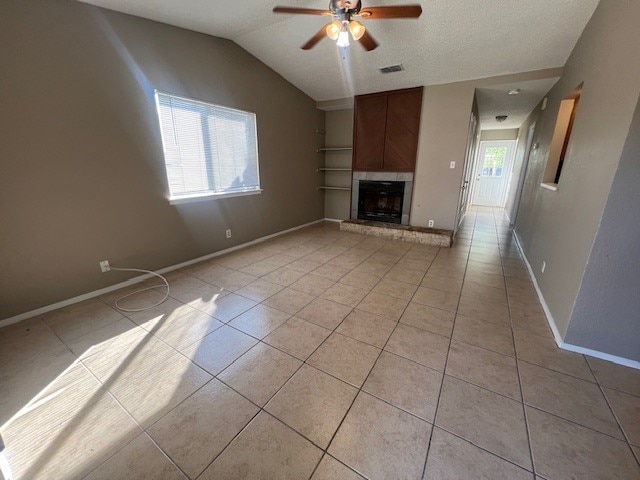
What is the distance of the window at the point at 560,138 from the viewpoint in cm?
302

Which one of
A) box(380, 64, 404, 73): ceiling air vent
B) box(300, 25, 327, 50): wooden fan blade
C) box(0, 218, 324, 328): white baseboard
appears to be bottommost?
box(0, 218, 324, 328): white baseboard

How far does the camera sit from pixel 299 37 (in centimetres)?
328

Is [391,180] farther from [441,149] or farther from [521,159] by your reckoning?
[521,159]

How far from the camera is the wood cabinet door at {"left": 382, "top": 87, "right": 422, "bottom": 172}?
4402 mm

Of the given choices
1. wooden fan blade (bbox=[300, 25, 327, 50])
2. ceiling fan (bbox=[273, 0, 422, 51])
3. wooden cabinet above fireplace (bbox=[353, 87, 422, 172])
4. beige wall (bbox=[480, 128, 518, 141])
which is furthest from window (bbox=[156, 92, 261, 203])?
beige wall (bbox=[480, 128, 518, 141])

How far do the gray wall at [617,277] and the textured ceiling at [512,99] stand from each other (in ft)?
9.39

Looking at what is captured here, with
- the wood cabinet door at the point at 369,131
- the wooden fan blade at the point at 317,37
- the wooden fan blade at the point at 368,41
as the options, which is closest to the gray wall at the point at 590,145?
the wooden fan blade at the point at 368,41

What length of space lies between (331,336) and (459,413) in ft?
2.99

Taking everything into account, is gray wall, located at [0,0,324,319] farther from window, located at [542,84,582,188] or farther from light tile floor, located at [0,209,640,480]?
window, located at [542,84,582,188]

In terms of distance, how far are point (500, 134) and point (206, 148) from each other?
844 cm

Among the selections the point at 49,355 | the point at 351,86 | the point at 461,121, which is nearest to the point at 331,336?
the point at 49,355

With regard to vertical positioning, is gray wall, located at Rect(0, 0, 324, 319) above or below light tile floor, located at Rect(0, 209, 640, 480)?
above

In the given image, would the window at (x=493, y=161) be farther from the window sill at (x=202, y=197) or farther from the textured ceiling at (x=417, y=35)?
the window sill at (x=202, y=197)

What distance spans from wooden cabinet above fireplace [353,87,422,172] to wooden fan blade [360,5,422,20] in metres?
2.51
